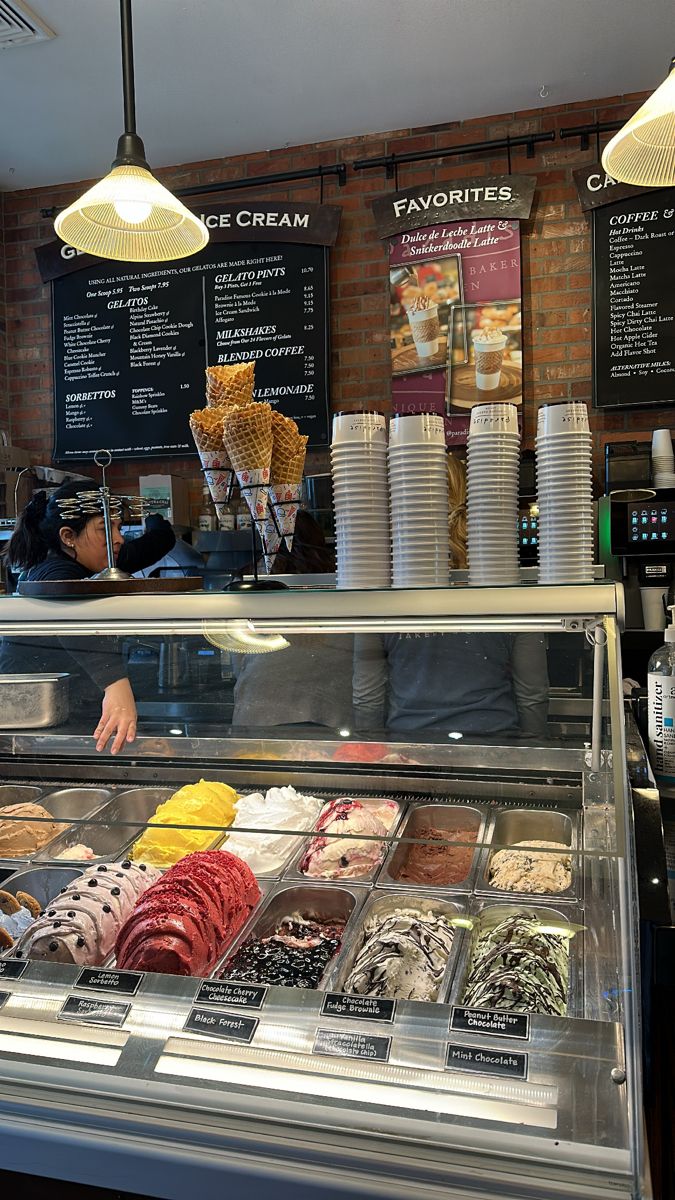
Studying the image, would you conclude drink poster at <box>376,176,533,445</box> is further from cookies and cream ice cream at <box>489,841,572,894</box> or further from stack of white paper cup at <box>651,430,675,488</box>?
cookies and cream ice cream at <box>489,841,572,894</box>

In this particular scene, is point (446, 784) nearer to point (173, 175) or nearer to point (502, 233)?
point (502, 233)

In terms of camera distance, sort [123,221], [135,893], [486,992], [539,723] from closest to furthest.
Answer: [486,992]
[135,893]
[539,723]
[123,221]

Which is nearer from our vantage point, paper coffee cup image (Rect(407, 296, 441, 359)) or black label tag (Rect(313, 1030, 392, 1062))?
black label tag (Rect(313, 1030, 392, 1062))

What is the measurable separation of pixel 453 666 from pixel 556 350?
10.1 ft

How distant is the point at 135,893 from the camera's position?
1774 mm

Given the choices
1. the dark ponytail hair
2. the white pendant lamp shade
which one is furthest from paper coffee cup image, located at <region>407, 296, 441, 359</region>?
the dark ponytail hair

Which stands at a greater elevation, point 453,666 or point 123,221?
point 123,221

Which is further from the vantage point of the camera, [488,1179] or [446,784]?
[446,784]

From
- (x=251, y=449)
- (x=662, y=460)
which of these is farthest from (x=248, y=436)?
(x=662, y=460)

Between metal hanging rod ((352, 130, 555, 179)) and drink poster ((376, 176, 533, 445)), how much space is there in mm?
192

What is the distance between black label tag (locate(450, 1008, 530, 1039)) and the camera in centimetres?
125

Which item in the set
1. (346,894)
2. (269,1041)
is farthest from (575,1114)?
(346,894)

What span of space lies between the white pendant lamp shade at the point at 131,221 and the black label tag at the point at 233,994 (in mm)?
→ 2208

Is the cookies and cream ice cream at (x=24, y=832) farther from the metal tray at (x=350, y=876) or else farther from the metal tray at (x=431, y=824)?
the metal tray at (x=431, y=824)
